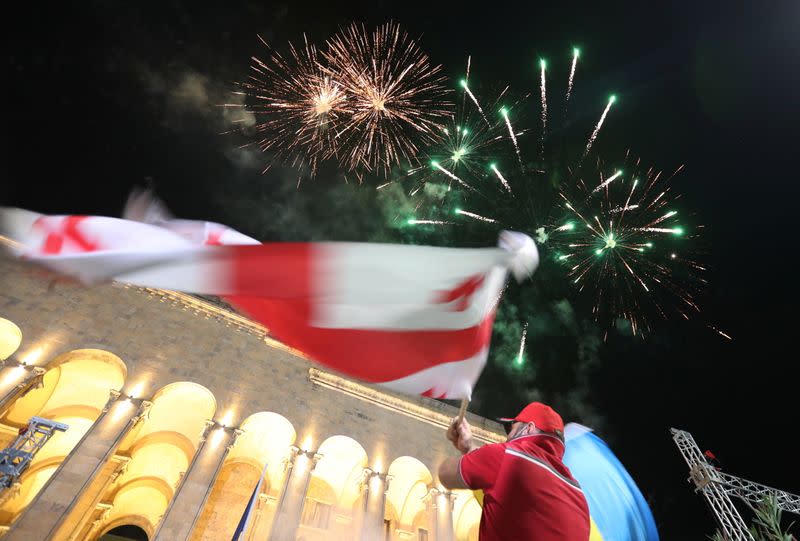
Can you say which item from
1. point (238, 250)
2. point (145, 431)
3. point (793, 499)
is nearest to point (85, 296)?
point (145, 431)

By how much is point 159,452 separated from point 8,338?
6.06m

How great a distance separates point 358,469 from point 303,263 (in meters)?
13.3

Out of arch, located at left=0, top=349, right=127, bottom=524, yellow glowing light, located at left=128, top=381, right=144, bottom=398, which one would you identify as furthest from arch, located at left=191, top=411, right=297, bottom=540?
arch, located at left=0, top=349, right=127, bottom=524

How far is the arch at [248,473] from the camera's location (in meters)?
12.4

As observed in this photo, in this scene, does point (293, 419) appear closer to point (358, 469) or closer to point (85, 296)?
point (358, 469)

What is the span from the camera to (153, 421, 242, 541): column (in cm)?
972

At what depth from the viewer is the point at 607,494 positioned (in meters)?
5.41

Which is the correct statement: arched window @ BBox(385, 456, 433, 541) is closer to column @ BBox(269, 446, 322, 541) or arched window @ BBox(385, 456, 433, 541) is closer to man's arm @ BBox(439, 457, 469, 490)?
column @ BBox(269, 446, 322, 541)

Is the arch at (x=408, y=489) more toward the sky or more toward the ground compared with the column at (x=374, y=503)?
more toward the sky

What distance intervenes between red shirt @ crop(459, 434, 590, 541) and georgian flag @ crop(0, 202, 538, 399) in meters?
0.91

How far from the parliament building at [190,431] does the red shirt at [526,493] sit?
34.2 feet

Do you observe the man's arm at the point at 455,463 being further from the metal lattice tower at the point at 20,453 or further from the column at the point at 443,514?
the column at the point at 443,514

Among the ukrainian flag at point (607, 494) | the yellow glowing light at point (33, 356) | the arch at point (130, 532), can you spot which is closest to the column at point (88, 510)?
the yellow glowing light at point (33, 356)

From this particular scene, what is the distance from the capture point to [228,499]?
42.9ft
